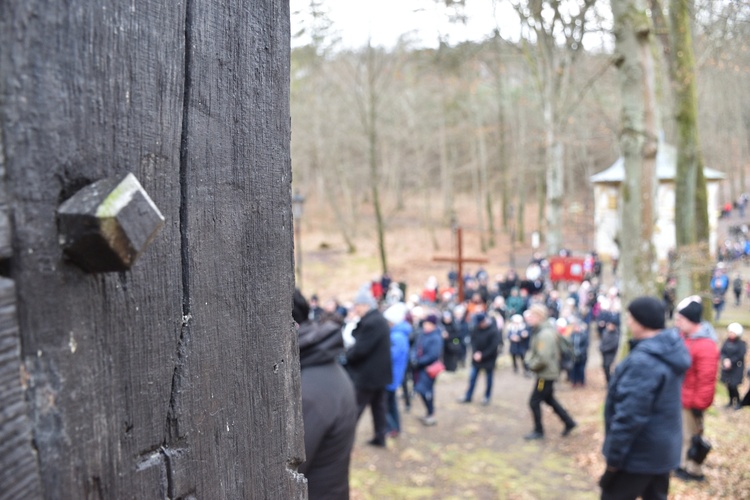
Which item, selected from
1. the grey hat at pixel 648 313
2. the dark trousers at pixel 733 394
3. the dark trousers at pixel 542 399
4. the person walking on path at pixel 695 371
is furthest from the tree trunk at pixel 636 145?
the grey hat at pixel 648 313

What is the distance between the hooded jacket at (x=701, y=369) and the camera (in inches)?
203

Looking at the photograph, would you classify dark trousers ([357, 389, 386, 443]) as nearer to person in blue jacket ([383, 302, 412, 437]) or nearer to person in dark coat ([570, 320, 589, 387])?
person in blue jacket ([383, 302, 412, 437])

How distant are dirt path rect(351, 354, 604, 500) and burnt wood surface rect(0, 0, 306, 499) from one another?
16.8ft

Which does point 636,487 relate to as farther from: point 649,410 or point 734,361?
point 734,361

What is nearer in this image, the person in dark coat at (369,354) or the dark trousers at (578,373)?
the person in dark coat at (369,354)

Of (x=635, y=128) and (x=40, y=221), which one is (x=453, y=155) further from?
A: (x=40, y=221)

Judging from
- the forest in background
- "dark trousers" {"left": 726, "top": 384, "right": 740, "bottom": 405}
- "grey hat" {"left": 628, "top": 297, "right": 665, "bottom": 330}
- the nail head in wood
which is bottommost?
"dark trousers" {"left": 726, "top": 384, "right": 740, "bottom": 405}

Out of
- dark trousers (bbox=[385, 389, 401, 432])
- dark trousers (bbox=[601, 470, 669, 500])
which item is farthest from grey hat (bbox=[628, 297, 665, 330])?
dark trousers (bbox=[385, 389, 401, 432])

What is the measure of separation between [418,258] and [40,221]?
26.7m

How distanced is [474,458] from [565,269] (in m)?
14.3

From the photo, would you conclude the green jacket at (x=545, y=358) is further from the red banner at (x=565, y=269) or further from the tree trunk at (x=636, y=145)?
the red banner at (x=565, y=269)

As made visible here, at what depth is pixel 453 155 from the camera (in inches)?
1222

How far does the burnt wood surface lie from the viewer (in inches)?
28.4

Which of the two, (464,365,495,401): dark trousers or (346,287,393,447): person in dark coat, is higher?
(346,287,393,447): person in dark coat
